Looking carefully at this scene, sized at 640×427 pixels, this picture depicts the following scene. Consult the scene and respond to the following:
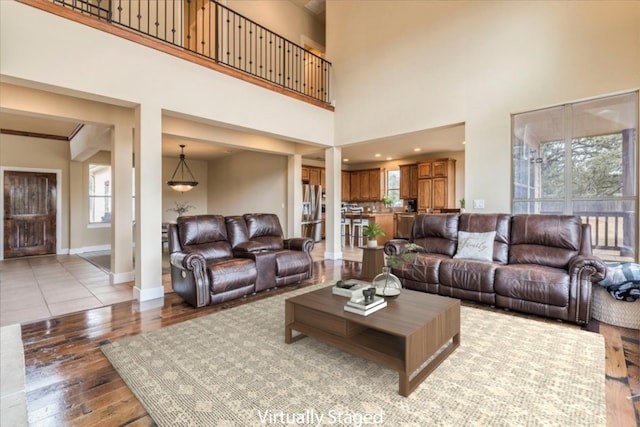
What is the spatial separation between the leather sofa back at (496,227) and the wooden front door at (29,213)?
930 centimetres

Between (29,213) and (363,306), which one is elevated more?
(29,213)

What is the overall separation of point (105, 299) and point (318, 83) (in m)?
6.12

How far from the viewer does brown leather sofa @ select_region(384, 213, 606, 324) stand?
2977mm

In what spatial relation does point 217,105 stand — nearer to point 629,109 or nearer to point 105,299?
point 105,299

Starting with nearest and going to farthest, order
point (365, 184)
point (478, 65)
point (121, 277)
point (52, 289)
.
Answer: point (52, 289) < point (478, 65) < point (121, 277) < point (365, 184)

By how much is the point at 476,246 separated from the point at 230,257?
10.8 feet

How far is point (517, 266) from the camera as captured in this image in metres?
3.42

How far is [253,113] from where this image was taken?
498cm

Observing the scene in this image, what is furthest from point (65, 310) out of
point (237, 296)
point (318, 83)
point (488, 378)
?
point (318, 83)

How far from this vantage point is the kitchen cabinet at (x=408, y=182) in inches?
363

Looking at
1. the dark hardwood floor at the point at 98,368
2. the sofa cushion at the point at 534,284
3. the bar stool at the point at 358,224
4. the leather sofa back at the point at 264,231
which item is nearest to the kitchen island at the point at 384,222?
the bar stool at the point at 358,224

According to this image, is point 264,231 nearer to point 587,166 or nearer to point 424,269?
point 424,269

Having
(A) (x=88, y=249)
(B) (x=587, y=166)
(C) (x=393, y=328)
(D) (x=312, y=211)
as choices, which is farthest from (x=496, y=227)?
(A) (x=88, y=249)

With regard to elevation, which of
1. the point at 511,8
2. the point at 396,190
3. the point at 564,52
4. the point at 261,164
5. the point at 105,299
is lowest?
the point at 105,299
